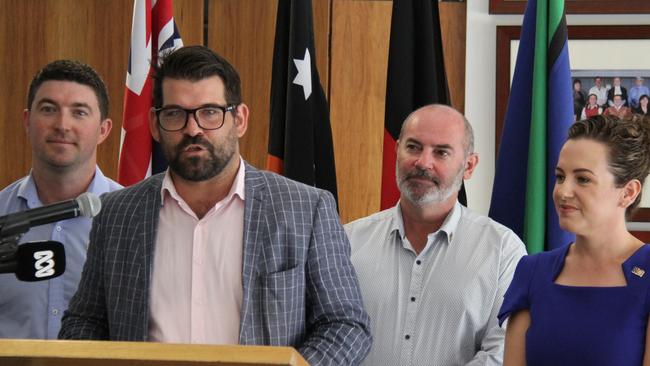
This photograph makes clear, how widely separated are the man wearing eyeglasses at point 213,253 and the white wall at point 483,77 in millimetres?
1979

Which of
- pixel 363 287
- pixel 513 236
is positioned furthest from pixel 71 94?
pixel 513 236

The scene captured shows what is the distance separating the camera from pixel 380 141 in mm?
4359

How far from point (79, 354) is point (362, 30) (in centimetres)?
329

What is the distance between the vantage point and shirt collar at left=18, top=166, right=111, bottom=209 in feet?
9.38

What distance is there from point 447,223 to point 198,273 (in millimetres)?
891

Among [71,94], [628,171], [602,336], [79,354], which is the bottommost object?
[602,336]

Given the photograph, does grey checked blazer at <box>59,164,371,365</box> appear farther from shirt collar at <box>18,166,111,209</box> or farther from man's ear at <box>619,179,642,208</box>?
man's ear at <box>619,179,642,208</box>

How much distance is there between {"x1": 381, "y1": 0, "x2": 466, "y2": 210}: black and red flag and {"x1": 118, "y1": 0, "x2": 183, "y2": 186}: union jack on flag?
852mm

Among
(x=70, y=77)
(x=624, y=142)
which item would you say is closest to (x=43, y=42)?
(x=70, y=77)

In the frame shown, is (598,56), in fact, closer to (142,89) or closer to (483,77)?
(483,77)

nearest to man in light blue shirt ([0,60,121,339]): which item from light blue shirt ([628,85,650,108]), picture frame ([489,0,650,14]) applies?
picture frame ([489,0,650,14])

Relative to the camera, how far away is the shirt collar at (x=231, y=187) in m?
2.31

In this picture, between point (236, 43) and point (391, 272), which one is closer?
point (391, 272)

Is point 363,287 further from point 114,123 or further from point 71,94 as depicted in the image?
point 114,123
